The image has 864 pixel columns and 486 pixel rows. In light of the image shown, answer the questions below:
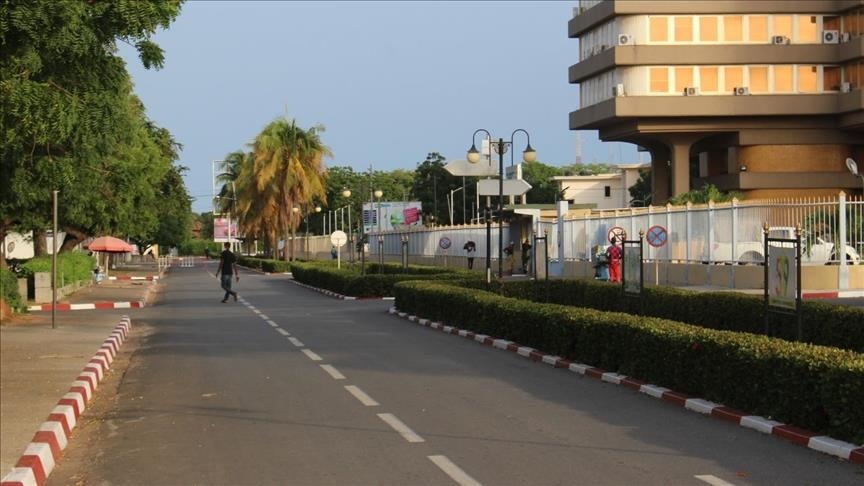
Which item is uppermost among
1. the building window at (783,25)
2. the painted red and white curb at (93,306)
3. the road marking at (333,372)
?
the building window at (783,25)

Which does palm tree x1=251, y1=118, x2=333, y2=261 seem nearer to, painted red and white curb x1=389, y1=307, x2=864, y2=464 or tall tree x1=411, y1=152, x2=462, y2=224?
tall tree x1=411, y1=152, x2=462, y2=224

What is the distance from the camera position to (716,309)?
1909cm

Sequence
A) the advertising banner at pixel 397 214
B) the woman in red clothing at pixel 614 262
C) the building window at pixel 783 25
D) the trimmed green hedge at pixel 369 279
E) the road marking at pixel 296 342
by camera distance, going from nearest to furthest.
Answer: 1. the road marking at pixel 296 342
2. the woman in red clothing at pixel 614 262
3. the trimmed green hedge at pixel 369 279
4. the building window at pixel 783 25
5. the advertising banner at pixel 397 214

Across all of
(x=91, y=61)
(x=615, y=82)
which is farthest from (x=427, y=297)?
(x=615, y=82)

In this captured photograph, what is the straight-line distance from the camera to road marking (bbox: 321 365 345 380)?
1498 cm

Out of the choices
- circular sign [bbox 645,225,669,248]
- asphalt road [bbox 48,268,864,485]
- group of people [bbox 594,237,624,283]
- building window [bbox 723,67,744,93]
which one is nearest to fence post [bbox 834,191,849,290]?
group of people [bbox 594,237,624,283]

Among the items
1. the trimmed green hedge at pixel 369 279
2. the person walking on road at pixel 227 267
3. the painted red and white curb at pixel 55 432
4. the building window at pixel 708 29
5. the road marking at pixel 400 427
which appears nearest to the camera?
the painted red and white curb at pixel 55 432

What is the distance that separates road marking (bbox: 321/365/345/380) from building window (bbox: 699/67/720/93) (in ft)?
182

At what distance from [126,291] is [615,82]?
111 ft

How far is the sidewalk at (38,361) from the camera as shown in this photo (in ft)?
36.3

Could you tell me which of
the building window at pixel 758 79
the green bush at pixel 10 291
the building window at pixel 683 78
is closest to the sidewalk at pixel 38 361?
the green bush at pixel 10 291

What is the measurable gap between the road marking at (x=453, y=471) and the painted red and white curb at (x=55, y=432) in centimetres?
306

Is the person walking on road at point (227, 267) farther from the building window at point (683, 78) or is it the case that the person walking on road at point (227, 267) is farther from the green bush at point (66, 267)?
the building window at point (683, 78)

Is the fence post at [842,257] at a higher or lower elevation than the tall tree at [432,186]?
lower
